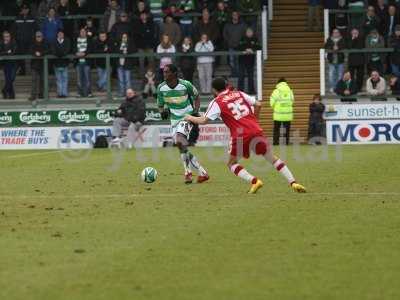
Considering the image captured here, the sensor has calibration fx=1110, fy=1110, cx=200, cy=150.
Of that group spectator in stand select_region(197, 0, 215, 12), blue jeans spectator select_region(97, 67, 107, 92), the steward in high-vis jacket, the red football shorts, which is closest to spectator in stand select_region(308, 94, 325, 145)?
the steward in high-vis jacket

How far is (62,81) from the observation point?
112 feet

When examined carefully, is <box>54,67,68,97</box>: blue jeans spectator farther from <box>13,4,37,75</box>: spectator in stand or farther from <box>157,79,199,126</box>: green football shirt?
<box>157,79,199,126</box>: green football shirt

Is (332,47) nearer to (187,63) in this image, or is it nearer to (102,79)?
(187,63)

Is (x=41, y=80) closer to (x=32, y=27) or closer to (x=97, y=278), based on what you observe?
(x=32, y=27)

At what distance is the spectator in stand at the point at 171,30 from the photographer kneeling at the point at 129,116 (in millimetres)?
2659

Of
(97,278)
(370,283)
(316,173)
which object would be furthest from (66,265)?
(316,173)

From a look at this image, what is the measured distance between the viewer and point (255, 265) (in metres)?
10.7

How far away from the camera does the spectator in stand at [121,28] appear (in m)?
33.9

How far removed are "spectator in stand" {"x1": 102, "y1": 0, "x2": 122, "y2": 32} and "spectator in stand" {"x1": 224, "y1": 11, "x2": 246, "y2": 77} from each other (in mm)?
3543

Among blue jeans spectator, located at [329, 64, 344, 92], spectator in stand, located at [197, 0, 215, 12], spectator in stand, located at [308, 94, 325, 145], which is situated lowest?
spectator in stand, located at [308, 94, 325, 145]

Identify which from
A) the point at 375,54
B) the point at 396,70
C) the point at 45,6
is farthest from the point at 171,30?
the point at 396,70

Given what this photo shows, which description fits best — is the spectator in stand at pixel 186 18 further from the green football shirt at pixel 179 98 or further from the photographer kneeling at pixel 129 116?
the green football shirt at pixel 179 98

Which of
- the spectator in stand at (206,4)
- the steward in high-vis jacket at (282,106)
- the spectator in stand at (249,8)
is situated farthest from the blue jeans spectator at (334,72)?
the spectator in stand at (206,4)

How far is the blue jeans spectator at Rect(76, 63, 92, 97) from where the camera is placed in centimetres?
3409
